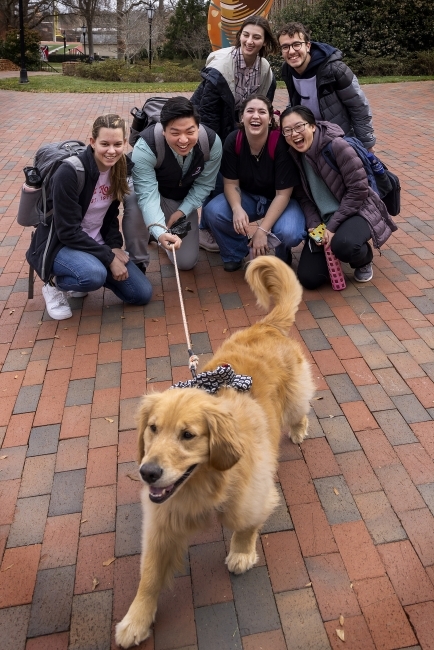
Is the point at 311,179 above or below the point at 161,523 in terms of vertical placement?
above

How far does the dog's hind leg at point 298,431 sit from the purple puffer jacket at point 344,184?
6.99 feet

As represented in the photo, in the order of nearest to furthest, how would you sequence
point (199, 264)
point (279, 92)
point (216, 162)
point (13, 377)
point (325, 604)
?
point (325, 604), point (13, 377), point (216, 162), point (199, 264), point (279, 92)

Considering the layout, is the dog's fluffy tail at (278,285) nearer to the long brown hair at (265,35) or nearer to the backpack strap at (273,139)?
the backpack strap at (273,139)

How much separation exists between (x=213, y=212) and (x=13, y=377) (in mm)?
2349

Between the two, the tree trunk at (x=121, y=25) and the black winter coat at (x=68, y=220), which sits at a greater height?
the black winter coat at (x=68, y=220)

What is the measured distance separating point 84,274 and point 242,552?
2643 millimetres

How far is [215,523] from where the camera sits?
2525 millimetres

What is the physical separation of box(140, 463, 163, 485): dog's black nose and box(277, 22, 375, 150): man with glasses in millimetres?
4079

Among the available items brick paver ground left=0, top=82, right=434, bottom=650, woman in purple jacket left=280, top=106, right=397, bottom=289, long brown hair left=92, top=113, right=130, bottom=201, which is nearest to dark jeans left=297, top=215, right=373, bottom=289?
woman in purple jacket left=280, top=106, right=397, bottom=289

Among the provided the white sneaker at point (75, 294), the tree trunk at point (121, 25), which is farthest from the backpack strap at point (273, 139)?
the tree trunk at point (121, 25)

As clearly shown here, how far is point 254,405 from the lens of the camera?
2438 mm

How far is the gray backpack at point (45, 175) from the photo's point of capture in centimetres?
407

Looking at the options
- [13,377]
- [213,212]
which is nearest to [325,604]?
[13,377]

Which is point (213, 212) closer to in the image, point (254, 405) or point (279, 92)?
point (254, 405)
